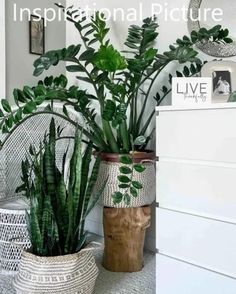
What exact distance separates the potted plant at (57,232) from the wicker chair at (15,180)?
0.83 feet

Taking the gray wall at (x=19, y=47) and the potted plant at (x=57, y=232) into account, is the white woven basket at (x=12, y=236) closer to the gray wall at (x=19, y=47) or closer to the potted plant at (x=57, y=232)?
the potted plant at (x=57, y=232)

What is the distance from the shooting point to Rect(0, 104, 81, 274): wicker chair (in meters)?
1.66

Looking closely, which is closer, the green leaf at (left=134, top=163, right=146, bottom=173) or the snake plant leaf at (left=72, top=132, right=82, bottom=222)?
the snake plant leaf at (left=72, top=132, right=82, bottom=222)

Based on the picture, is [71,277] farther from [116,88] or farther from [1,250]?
[116,88]

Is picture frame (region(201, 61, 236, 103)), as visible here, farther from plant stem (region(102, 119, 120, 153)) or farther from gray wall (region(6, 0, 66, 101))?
gray wall (region(6, 0, 66, 101))

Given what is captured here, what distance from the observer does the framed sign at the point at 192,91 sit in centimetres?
126

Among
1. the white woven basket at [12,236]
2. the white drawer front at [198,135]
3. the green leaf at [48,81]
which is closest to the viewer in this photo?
the white drawer front at [198,135]

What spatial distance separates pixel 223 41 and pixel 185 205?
2.92 ft

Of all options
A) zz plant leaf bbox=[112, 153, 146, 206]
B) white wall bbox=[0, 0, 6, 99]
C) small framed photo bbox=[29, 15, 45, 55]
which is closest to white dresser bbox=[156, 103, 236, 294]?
zz plant leaf bbox=[112, 153, 146, 206]

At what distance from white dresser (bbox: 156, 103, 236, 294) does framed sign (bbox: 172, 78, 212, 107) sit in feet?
0.12

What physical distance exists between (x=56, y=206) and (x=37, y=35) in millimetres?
1629

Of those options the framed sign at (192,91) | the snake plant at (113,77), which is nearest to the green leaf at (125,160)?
the snake plant at (113,77)

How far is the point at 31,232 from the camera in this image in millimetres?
1410

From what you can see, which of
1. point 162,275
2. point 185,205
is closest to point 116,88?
point 185,205
